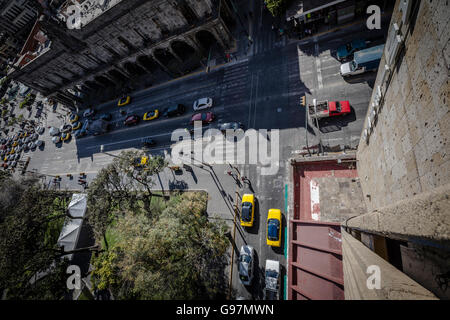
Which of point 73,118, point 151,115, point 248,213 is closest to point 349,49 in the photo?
point 248,213

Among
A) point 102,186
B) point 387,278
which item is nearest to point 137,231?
point 102,186

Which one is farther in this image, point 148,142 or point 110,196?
point 148,142

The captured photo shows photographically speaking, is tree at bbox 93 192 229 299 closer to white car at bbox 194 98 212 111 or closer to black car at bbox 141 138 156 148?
black car at bbox 141 138 156 148

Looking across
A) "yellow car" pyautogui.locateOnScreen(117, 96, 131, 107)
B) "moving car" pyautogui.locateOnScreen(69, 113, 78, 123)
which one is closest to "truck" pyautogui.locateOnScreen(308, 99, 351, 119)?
"yellow car" pyautogui.locateOnScreen(117, 96, 131, 107)

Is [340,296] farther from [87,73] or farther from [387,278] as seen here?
[87,73]

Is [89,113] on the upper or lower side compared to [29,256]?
upper

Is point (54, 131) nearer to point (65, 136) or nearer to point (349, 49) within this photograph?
point (65, 136)
